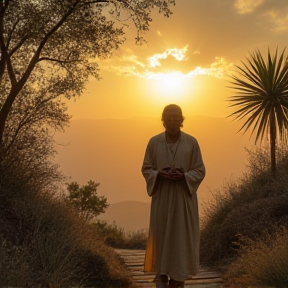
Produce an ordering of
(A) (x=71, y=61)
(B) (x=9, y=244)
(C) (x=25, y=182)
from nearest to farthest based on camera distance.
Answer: (B) (x=9, y=244)
(C) (x=25, y=182)
(A) (x=71, y=61)

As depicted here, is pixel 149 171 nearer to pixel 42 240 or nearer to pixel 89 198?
pixel 42 240

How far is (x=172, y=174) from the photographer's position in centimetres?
683

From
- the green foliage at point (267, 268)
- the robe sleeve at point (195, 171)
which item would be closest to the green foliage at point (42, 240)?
the green foliage at point (267, 268)

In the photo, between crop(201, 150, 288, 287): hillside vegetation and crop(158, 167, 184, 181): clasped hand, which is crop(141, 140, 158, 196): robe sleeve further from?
crop(201, 150, 288, 287): hillside vegetation

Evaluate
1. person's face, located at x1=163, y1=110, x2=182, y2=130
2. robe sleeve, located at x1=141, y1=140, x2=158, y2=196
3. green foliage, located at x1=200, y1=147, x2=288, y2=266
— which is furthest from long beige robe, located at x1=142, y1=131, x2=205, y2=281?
green foliage, located at x1=200, y1=147, x2=288, y2=266

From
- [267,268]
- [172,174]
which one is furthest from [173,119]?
[267,268]

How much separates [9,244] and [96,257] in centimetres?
160

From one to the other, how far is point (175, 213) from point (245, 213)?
5.99 metres

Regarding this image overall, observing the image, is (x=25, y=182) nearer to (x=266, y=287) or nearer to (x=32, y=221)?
(x=32, y=221)

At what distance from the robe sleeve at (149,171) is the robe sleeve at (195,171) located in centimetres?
44

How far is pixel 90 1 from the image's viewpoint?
14.1 m

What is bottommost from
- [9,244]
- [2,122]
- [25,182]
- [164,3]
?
[9,244]

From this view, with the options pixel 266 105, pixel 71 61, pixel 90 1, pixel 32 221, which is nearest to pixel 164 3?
pixel 90 1

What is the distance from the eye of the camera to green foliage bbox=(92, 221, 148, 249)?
16422 mm
